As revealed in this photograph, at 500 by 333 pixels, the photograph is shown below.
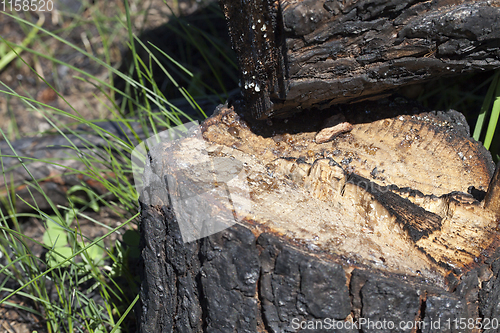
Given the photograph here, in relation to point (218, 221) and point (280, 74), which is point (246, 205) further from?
point (280, 74)

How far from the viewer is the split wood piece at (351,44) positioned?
0.98 meters

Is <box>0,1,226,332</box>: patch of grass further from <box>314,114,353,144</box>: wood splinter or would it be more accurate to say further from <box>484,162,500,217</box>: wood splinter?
<box>484,162,500,217</box>: wood splinter

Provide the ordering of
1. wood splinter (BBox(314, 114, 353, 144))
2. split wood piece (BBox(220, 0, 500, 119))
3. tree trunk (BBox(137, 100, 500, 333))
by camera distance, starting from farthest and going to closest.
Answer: wood splinter (BBox(314, 114, 353, 144))
split wood piece (BBox(220, 0, 500, 119))
tree trunk (BBox(137, 100, 500, 333))

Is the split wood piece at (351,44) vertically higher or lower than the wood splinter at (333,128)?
higher

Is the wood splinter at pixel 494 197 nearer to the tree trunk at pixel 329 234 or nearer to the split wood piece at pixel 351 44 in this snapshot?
the tree trunk at pixel 329 234

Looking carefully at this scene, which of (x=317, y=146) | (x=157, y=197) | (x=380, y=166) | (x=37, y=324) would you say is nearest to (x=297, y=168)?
(x=317, y=146)

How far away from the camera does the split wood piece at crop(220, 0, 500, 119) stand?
98cm

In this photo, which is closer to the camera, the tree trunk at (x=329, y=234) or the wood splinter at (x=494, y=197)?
the tree trunk at (x=329, y=234)

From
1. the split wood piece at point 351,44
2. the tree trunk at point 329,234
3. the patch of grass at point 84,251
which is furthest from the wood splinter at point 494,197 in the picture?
the patch of grass at point 84,251

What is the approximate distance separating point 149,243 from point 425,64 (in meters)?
0.99

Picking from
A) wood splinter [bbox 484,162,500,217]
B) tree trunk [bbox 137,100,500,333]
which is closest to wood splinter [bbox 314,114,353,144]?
tree trunk [bbox 137,100,500,333]

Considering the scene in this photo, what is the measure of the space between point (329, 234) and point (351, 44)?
1.79 ft

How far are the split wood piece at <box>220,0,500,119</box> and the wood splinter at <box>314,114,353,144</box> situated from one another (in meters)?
0.10

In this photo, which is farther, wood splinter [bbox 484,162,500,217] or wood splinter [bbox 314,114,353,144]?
wood splinter [bbox 314,114,353,144]
